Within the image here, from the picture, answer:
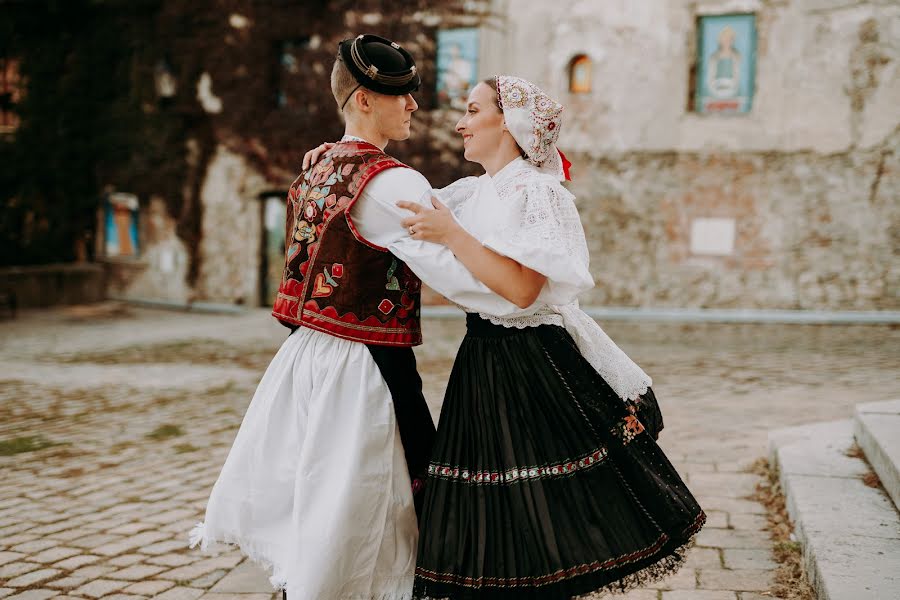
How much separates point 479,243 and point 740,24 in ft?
37.8

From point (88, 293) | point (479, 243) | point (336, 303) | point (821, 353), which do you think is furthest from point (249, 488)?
point (88, 293)

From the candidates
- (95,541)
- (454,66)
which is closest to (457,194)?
(95,541)

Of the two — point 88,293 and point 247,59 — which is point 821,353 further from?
point 88,293

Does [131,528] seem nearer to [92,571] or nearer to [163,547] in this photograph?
[163,547]

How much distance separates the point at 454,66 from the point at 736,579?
11.4 metres

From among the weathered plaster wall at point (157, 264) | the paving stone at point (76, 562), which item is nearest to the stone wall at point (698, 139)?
the weathered plaster wall at point (157, 264)

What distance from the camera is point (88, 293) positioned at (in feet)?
50.6

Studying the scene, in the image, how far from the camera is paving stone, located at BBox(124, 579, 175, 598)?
3.18 m

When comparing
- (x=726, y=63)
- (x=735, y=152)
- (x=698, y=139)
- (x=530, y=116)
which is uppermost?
(x=726, y=63)

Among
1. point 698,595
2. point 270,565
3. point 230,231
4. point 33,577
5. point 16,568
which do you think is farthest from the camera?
point 230,231

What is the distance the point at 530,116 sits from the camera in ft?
7.56

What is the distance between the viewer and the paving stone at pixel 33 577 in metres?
3.29

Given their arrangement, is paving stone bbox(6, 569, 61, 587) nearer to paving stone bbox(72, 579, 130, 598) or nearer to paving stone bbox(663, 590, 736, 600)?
paving stone bbox(72, 579, 130, 598)

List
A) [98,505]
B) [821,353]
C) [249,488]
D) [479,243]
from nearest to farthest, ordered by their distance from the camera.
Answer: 1. [479,243]
2. [249,488]
3. [98,505]
4. [821,353]
